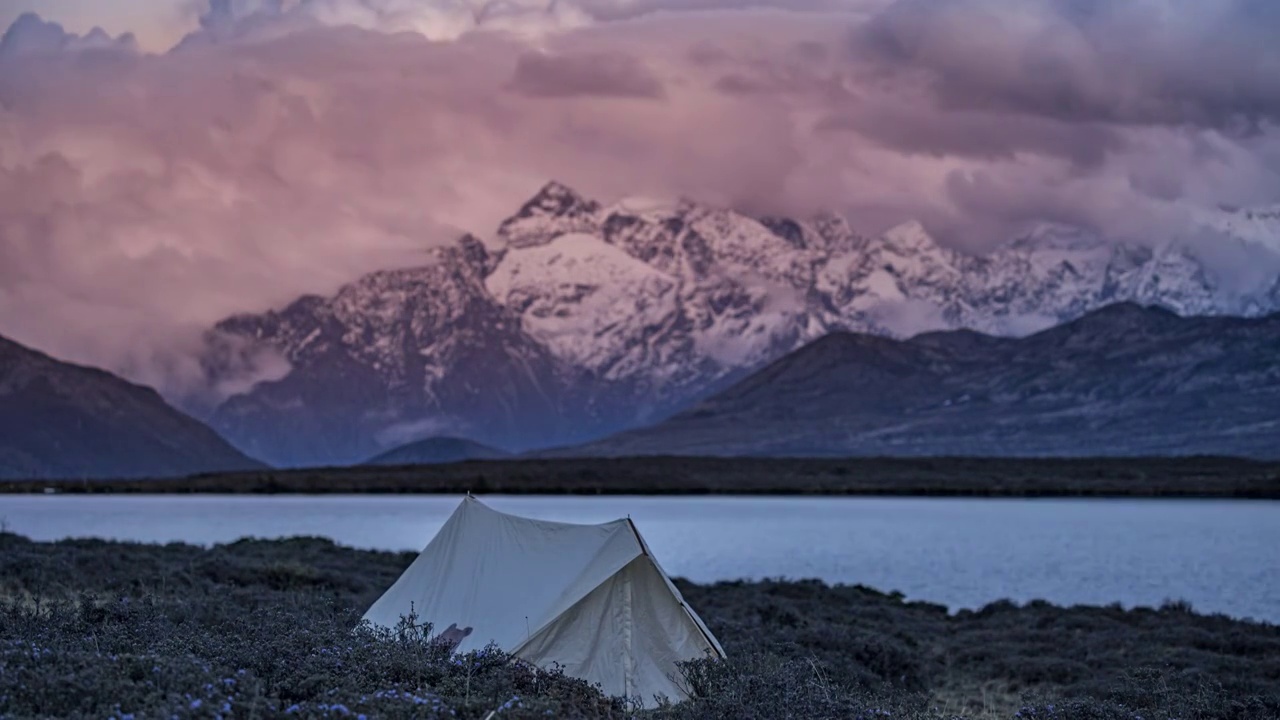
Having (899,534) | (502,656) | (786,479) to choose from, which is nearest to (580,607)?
(502,656)

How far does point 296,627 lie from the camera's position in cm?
1573

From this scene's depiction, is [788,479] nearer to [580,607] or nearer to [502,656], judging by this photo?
[580,607]

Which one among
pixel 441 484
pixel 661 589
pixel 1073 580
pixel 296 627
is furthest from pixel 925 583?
pixel 441 484

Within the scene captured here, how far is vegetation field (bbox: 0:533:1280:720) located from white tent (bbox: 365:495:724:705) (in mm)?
1189

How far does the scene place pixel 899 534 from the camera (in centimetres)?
7906

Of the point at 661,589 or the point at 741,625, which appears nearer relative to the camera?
the point at 661,589

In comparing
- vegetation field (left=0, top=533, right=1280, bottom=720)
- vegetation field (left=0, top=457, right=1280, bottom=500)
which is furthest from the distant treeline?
vegetation field (left=0, top=533, right=1280, bottom=720)

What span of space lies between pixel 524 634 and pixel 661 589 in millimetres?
1801

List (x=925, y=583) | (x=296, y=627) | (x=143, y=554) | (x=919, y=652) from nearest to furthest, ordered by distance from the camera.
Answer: (x=296, y=627)
(x=919, y=652)
(x=143, y=554)
(x=925, y=583)

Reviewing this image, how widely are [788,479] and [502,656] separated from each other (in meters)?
144

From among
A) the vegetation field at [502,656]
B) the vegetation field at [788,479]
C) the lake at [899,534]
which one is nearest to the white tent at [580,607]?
the vegetation field at [502,656]

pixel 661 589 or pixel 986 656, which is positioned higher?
pixel 661 589

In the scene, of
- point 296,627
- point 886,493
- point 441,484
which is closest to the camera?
point 296,627

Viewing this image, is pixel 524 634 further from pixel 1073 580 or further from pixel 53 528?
pixel 53 528
